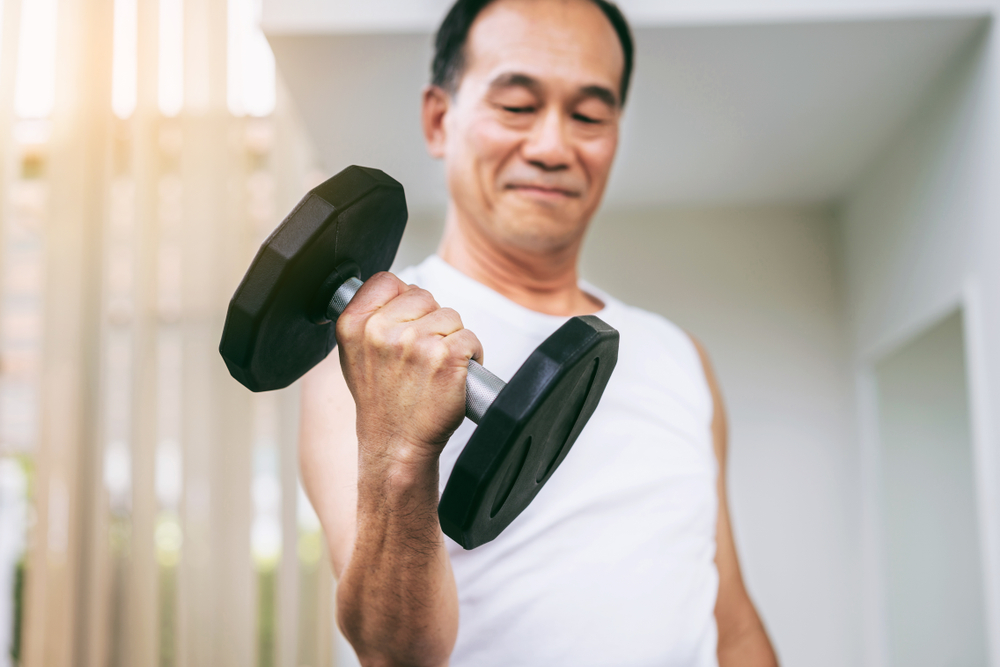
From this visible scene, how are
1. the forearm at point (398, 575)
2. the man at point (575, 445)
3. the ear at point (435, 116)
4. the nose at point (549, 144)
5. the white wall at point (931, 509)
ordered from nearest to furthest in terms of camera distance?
the forearm at point (398, 575), the man at point (575, 445), the nose at point (549, 144), the ear at point (435, 116), the white wall at point (931, 509)

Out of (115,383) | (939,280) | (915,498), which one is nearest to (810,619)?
(915,498)

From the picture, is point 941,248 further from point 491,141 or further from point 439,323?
point 439,323

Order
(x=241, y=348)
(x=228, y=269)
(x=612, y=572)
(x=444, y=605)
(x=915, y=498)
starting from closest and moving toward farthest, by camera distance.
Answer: (x=241, y=348)
(x=444, y=605)
(x=612, y=572)
(x=228, y=269)
(x=915, y=498)

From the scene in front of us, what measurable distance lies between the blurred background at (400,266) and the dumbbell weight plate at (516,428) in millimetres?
1009

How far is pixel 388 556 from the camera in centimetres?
71

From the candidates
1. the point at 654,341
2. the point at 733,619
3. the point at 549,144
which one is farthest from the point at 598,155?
the point at 733,619

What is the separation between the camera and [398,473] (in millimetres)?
656

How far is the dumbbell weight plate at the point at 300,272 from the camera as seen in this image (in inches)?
24.7

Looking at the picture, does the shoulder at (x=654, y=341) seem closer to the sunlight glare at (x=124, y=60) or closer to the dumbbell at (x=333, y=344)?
the dumbbell at (x=333, y=344)

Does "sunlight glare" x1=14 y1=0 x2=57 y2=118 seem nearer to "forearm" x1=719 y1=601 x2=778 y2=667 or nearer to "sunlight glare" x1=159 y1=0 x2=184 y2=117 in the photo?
"sunlight glare" x1=159 y1=0 x2=184 y2=117

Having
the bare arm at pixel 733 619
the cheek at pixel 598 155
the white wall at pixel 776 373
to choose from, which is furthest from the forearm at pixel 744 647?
the white wall at pixel 776 373

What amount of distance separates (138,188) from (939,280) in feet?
5.46

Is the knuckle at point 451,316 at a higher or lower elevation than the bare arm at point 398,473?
higher

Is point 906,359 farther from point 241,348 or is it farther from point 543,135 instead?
point 241,348
